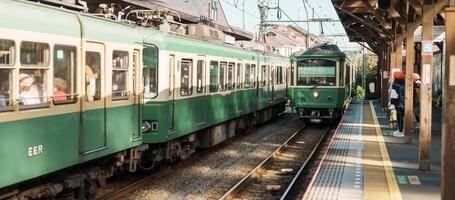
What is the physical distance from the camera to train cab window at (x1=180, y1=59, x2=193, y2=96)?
12.0 metres

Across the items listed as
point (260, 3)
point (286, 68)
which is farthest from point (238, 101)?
point (260, 3)

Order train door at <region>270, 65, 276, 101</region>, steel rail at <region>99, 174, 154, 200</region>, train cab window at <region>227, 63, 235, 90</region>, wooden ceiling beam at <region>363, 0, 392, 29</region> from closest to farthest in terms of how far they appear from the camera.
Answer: steel rail at <region>99, 174, 154, 200</region>, train cab window at <region>227, 63, 235, 90</region>, wooden ceiling beam at <region>363, 0, 392, 29</region>, train door at <region>270, 65, 276, 101</region>

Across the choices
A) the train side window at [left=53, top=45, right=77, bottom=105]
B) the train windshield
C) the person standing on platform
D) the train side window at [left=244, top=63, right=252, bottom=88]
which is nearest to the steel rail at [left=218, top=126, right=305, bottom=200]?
the train side window at [left=53, top=45, right=77, bottom=105]

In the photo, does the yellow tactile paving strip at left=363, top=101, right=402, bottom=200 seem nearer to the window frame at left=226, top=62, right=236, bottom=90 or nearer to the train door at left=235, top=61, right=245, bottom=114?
the train door at left=235, top=61, right=245, bottom=114

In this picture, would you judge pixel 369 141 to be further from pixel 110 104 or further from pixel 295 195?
pixel 110 104

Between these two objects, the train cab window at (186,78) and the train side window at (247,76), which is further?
the train side window at (247,76)

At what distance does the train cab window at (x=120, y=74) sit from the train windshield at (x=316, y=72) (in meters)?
13.0

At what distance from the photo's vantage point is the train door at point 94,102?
7.45 metres

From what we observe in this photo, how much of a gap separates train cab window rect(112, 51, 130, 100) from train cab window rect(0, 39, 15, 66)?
8.22 ft

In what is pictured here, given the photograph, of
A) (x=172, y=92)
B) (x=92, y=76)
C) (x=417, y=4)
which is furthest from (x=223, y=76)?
(x=92, y=76)

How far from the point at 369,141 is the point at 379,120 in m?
6.82

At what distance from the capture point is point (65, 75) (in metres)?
7.00

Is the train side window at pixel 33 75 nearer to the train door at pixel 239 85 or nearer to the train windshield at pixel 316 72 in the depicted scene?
the train door at pixel 239 85

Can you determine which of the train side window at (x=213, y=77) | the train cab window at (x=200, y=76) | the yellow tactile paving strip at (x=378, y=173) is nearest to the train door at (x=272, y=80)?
the yellow tactile paving strip at (x=378, y=173)
